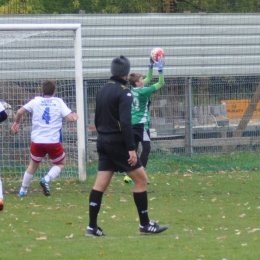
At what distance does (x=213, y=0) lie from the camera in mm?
18578

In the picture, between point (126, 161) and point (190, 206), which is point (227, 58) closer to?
point (190, 206)

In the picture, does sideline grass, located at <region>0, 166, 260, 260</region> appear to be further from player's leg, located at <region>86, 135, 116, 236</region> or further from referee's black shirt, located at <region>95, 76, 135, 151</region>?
referee's black shirt, located at <region>95, 76, 135, 151</region>

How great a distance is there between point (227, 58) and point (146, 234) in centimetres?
970

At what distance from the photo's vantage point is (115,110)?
7918mm

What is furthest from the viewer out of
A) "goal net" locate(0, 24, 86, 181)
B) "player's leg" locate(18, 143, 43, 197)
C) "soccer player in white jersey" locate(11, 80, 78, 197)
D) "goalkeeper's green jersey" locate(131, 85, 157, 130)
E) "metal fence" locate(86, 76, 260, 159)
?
"metal fence" locate(86, 76, 260, 159)

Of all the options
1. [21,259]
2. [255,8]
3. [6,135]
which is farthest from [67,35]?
[21,259]

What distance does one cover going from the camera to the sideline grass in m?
7.22

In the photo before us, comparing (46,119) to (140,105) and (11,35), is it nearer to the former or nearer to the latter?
(140,105)

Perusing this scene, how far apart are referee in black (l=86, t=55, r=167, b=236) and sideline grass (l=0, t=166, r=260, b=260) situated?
1.01ft

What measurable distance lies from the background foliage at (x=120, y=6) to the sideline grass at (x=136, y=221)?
4.86 meters

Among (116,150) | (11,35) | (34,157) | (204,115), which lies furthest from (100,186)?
(204,115)

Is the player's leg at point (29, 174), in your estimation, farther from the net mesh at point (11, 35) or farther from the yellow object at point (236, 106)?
the yellow object at point (236, 106)

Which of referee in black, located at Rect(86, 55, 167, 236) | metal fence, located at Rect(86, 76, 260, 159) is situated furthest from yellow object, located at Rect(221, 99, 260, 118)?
referee in black, located at Rect(86, 55, 167, 236)

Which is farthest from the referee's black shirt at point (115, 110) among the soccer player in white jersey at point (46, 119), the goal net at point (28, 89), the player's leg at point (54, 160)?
the goal net at point (28, 89)
